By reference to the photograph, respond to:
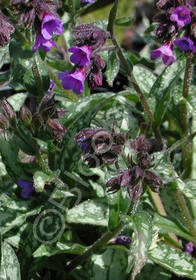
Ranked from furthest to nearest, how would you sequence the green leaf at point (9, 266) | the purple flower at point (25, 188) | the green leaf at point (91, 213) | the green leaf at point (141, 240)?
the purple flower at point (25, 188) < the green leaf at point (91, 213) < the green leaf at point (9, 266) < the green leaf at point (141, 240)

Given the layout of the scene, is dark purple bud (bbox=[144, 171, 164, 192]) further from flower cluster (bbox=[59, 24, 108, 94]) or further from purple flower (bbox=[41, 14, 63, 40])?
purple flower (bbox=[41, 14, 63, 40])

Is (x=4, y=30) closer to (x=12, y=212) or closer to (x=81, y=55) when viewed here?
(x=81, y=55)

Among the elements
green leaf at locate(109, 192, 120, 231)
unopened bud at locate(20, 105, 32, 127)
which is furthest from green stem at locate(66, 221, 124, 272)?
unopened bud at locate(20, 105, 32, 127)

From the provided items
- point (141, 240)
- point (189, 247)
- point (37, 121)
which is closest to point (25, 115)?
point (37, 121)

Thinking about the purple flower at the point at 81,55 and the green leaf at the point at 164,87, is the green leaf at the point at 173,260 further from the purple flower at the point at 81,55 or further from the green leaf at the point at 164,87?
the purple flower at the point at 81,55

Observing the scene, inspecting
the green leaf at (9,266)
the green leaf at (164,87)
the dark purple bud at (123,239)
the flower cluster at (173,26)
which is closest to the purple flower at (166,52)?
the flower cluster at (173,26)
